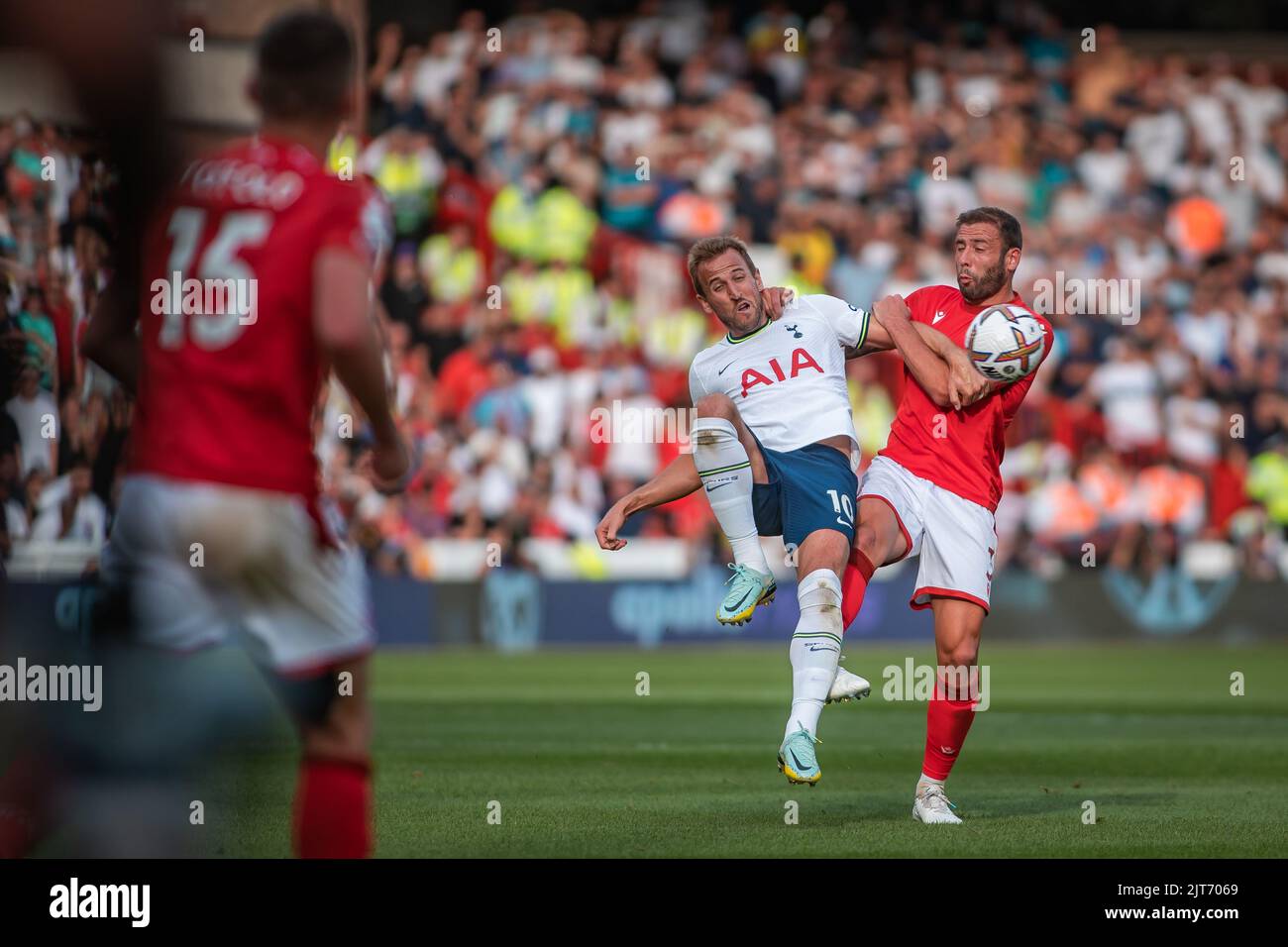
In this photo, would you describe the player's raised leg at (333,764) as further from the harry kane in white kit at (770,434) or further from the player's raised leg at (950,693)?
the player's raised leg at (950,693)

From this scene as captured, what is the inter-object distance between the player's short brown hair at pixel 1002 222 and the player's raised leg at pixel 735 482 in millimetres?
1324

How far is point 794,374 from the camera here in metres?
8.73

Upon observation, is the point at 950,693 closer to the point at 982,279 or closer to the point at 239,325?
the point at 982,279

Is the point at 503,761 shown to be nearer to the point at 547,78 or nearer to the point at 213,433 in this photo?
the point at 213,433

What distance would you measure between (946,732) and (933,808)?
1.10 ft

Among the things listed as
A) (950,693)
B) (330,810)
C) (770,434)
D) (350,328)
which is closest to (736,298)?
(770,434)

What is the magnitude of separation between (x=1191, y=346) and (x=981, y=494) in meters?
17.0

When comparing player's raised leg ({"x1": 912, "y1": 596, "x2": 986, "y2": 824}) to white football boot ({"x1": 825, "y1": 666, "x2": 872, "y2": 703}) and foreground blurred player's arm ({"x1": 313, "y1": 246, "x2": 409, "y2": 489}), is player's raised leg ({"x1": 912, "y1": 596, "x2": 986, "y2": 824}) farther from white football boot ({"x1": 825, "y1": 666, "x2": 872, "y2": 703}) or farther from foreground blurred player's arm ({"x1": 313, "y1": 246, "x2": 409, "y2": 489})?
foreground blurred player's arm ({"x1": 313, "y1": 246, "x2": 409, "y2": 489})

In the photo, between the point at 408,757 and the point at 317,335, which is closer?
the point at 317,335

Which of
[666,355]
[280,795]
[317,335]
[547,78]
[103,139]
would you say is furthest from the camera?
[547,78]

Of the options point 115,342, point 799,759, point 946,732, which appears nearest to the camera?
point 115,342
